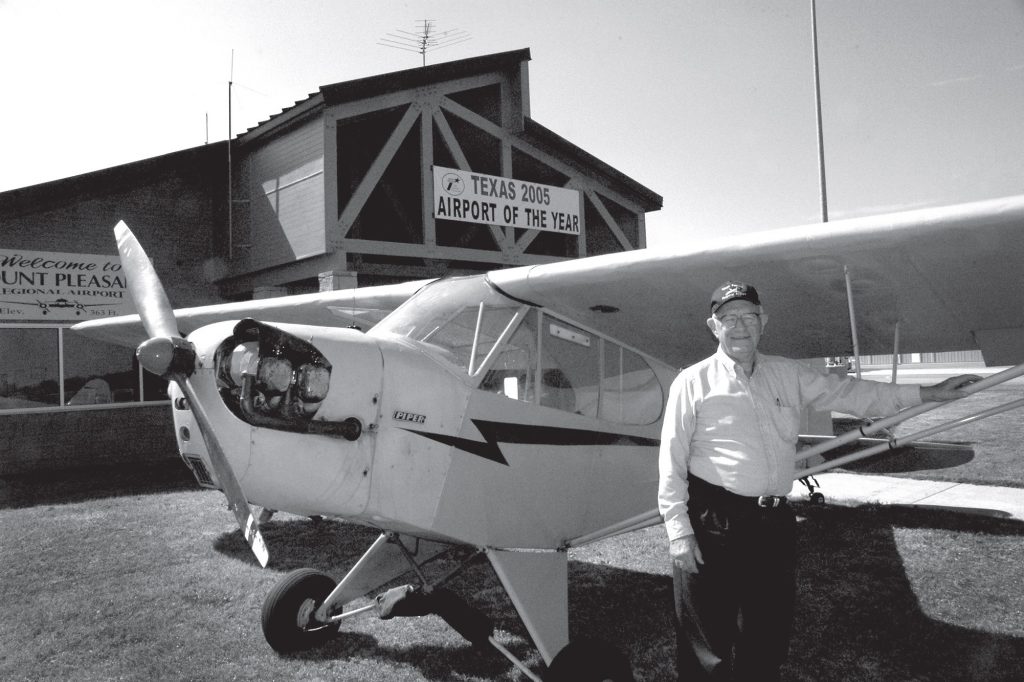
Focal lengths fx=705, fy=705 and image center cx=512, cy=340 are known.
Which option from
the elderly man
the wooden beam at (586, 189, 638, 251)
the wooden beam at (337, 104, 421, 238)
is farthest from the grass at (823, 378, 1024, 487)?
the wooden beam at (337, 104, 421, 238)

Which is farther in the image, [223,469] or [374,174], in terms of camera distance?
[374,174]

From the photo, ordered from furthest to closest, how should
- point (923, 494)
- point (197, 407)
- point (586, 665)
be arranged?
point (923, 494), point (586, 665), point (197, 407)

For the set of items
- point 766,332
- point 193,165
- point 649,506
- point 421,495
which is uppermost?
point 193,165

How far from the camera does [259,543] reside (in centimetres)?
298

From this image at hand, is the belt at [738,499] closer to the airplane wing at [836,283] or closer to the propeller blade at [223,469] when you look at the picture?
the airplane wing at [836,283]

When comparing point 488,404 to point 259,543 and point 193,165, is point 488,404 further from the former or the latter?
point 193,165

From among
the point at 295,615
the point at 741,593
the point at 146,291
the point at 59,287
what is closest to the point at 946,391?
the point at 741,593

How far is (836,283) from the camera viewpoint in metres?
3.75

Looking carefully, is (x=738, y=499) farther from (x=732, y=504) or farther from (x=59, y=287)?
(x=59, y=287)

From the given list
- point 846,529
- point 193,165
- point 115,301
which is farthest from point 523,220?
point 846,529

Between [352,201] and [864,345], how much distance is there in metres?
7.98

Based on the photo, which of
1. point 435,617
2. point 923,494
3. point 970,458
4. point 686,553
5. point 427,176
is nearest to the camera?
point 686,553

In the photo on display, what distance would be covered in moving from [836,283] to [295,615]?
3570mm

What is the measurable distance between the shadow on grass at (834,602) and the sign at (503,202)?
6.12 metres
